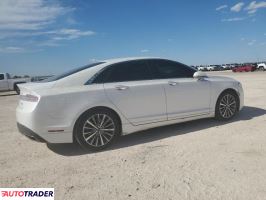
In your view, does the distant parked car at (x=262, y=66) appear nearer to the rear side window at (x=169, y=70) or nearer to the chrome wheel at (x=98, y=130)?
the rear side window at (x=169, y=70)

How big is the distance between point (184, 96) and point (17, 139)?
371 cm

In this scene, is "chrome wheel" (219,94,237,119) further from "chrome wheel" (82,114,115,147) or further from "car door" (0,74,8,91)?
"car door" (0,74,8,91)

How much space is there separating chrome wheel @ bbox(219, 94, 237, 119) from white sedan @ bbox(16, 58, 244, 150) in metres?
0.18

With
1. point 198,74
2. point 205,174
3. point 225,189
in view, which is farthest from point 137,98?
point 225,189

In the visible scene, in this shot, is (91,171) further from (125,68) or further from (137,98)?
(125,68)

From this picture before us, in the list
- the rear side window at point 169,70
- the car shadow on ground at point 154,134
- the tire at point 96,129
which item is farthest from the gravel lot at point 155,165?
the rear side window at point 169,70

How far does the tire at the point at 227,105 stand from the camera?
6941 millimetres

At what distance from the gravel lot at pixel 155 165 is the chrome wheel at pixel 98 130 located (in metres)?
0.22

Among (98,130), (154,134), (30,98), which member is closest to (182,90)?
(154,134)

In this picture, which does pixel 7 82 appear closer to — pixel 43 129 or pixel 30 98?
pixel 30 98

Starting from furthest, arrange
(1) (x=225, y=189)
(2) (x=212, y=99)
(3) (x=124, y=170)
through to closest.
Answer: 1. (2) (x=212, y=99)
2. (3) (x=124, y=170)
3. (1) (x=225, y=189)

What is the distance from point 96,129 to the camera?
5.32m

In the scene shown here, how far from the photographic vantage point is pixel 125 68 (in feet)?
19.3

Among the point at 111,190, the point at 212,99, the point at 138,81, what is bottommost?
the point at 111,190
